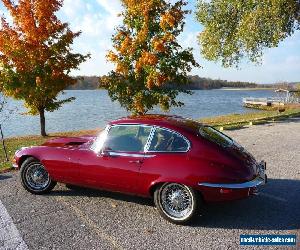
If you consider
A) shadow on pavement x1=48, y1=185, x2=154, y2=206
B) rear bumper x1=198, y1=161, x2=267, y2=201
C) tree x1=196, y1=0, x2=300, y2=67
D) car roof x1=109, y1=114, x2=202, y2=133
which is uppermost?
tree x1=196, y1=0, x2=300, y2=67

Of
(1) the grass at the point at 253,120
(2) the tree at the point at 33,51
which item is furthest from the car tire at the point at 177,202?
(2) the tree at the point at 33,51

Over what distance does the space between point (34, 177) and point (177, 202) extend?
299 cm

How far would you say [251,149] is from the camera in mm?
11844

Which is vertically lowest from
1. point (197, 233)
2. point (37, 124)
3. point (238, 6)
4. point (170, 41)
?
point (37, 124)

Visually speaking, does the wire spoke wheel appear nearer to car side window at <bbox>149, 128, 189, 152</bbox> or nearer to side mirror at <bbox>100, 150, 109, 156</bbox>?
car side window at <bbox>149, 128, 189, 152</bbox>

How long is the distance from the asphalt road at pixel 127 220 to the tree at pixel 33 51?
13.5 m

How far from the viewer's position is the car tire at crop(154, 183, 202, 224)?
231 inches

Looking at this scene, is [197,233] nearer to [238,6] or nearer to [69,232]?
[69,232]

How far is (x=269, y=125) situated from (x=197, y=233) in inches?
540

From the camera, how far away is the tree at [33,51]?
20500mm

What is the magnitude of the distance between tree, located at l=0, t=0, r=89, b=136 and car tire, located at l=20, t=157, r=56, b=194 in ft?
45.5

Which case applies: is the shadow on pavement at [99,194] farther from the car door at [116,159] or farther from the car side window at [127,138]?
the car side window at [127,138]

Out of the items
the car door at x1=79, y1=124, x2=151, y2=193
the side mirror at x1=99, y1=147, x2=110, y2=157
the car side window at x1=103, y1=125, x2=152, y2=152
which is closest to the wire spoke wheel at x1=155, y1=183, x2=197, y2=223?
the car door at x1=79, y1=124, x2=151, y2=193

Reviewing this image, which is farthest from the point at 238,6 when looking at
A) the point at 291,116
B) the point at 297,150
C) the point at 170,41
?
the point at 297,150
